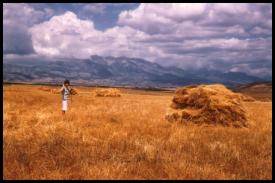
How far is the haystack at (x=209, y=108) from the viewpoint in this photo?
56.1ft

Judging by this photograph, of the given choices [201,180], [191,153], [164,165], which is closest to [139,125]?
[191,153]

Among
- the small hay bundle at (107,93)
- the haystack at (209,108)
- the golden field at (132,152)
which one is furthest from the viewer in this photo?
the small hay bundle at (107,93)

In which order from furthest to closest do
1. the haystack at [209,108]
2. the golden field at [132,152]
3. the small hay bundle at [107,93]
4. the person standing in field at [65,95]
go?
the small hay bundle at [107,93]
the person standing in field at [65,95]
the haystack at [209,108]
the golden field at [132,152]

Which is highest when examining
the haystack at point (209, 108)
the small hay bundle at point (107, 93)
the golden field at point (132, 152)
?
the small hay bundle at point (107, 93)

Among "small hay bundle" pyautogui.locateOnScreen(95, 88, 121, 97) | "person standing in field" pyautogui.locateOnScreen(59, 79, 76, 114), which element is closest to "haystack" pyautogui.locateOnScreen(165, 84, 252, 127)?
"person standing in field" pyautogui.locateOnScreen(59, 79, 76, 114)

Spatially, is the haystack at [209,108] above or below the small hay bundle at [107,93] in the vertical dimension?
below

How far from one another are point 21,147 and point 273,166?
5.50 metres

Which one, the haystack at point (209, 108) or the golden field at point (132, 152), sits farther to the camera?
the haystack at point (209, 108)

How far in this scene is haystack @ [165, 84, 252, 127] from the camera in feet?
56.1

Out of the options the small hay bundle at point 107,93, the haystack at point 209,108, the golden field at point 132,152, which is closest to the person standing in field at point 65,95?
the golden field at point 132,152

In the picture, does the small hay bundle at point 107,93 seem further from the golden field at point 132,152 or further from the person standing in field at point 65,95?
the golden field at point 132,152

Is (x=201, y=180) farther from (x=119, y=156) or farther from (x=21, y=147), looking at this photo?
(x=21, y=147)

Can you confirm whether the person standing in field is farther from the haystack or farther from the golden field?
the haystack

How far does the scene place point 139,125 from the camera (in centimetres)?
1577
